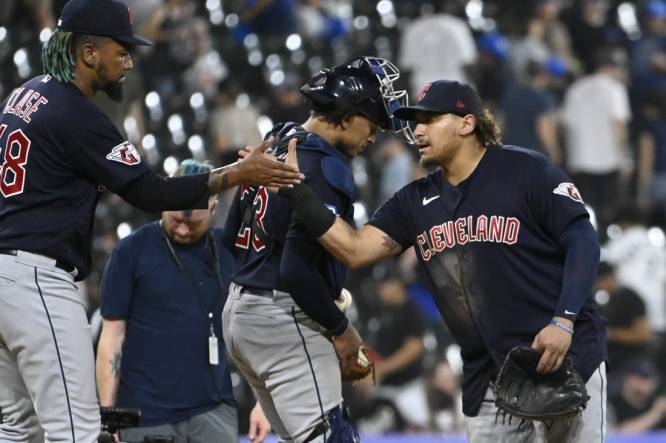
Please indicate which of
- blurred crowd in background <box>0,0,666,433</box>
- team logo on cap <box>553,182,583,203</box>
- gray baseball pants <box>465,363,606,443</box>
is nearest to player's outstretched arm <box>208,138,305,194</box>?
team logo on cap <box>553,182,583,203</box>

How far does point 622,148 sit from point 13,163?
8.94 m

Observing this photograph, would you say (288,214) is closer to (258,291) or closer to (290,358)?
(258,291)

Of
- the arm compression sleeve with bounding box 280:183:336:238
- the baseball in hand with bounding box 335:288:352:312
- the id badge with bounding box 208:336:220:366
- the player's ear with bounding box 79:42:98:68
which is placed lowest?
the id badge with bounding box 208:336:220:366

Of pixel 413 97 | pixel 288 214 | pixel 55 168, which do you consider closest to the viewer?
pixel 55 168

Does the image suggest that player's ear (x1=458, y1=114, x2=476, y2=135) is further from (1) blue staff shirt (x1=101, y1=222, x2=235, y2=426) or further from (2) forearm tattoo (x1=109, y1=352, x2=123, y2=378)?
(2) forearm tattoo (x1=109, y1=352, x2=123, y2=378)

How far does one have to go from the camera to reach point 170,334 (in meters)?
6.17

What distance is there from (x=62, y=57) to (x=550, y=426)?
2.36 meters

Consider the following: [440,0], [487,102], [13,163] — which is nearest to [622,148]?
[487,102]

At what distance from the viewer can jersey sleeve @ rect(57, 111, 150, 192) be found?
4.84 metres

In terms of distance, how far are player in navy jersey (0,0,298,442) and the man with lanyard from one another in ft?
3.64

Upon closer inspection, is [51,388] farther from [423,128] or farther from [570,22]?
[570,22]

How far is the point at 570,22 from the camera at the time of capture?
50.4 feet

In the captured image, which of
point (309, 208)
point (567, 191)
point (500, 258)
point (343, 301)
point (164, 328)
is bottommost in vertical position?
point (164, 328)

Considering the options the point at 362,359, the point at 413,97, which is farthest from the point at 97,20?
the point at 413,97
